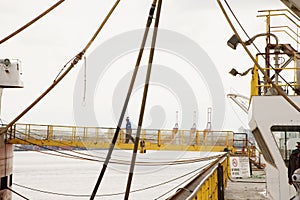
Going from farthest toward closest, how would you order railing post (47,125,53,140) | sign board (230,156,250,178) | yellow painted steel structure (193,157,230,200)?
1. railing post (47,125,53,140)
2. sign board (230,156,250,178)
3. yellow painted steel structure (193,157,230,200)

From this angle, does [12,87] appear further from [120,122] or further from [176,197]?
[120,122]

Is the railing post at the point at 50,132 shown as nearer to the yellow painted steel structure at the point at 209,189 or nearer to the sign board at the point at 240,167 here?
the sign board at the point at 240,167

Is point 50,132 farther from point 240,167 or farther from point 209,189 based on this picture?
point 209,189

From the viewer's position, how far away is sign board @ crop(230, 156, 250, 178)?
50.7 feet

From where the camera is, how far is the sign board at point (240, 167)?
15.4 m

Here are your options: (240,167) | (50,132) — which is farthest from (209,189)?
(50,132)

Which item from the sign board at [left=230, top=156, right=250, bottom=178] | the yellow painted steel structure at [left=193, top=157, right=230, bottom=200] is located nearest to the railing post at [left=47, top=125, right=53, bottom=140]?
the sign board at [left=230, top=156, right=250, bottom=178]

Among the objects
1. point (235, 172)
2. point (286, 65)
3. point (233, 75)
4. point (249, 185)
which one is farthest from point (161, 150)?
point (286, 65)

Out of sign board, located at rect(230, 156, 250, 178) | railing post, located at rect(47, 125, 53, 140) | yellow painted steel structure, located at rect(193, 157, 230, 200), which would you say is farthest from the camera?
railing post, located at rect(47, 125, 53, 140)

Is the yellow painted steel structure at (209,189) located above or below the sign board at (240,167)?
above

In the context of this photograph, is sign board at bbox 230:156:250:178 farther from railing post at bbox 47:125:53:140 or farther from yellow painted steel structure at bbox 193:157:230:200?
railing post at bbox 47:125:53:140

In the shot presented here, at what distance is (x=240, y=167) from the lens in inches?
611

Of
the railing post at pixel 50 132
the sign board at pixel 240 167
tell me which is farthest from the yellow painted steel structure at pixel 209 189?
the railing post at pixel 50 132

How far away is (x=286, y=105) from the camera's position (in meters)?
7.96
